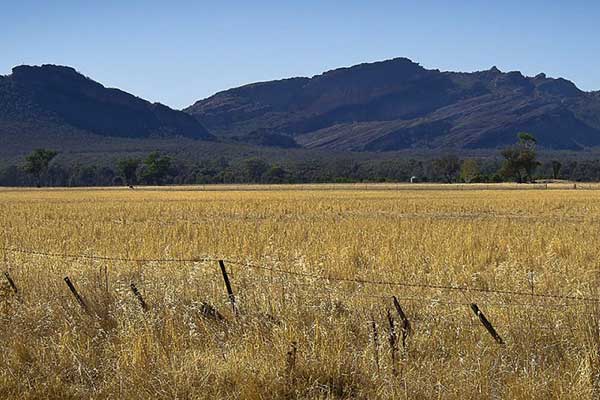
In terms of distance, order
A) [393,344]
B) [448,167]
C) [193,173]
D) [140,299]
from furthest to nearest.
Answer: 1. [193,173]
2. [448,167]
3. [140,299]
4. [393,344]

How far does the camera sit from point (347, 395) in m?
7.29

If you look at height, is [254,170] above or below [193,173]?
above

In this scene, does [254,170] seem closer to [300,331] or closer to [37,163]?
[37,163]

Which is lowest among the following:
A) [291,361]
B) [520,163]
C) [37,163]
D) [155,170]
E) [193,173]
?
[291,361]

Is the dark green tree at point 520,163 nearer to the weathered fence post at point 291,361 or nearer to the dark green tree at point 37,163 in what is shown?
the dark green tree at point 37,163

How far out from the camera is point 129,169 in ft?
560

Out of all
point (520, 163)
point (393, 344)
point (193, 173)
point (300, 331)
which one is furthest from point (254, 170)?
point (393, 344)

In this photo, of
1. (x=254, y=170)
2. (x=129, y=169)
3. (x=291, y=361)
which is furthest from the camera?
(x=254, y=170)

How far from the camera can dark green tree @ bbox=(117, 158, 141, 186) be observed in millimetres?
170000

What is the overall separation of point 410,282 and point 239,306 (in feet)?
12.3

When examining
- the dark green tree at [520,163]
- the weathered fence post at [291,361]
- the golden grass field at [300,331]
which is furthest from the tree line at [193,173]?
the weathered fence post at [291,361]

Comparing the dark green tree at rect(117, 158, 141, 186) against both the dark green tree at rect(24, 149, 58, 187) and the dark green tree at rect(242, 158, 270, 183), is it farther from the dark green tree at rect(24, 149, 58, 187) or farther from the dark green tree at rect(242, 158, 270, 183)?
the dark green tree at rect(242, 158, 270, 183)

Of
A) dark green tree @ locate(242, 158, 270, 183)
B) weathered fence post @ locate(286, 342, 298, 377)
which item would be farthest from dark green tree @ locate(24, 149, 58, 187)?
weathered fence post @ locate(286, 342, 298, 377)

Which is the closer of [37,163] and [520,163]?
[520,163]
